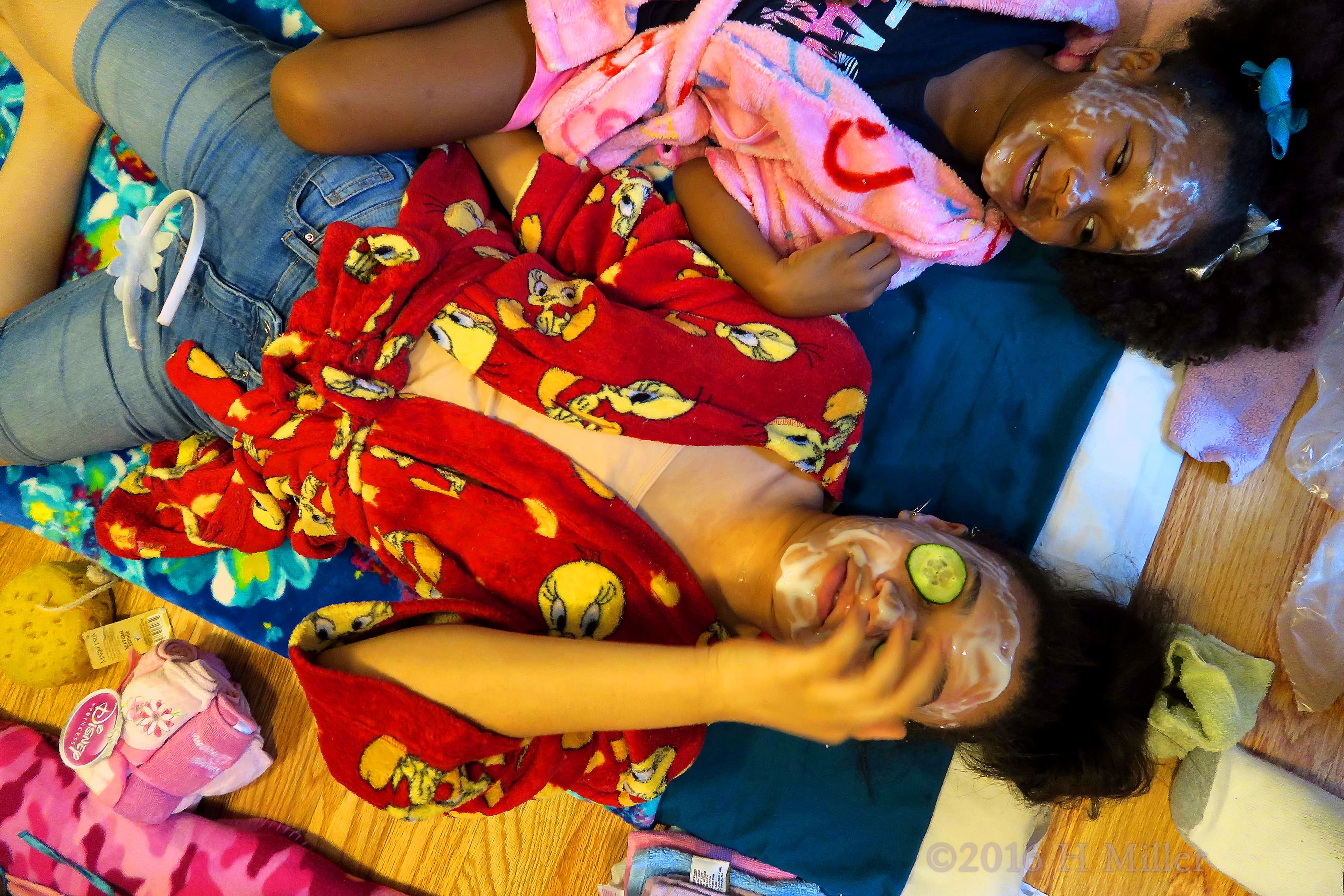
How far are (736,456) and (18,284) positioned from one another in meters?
1.23

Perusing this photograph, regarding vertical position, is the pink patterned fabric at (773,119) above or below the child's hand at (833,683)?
above

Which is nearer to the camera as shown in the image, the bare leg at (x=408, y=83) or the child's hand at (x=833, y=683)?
the child's hand at (x=833, y=683)

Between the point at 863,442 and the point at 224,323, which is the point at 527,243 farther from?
the point at 863,442

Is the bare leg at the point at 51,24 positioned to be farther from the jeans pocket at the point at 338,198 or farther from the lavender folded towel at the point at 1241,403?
the lavender folded towel at the point at 1241,403

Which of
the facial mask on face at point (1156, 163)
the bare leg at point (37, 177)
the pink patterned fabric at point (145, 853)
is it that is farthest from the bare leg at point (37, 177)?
the facial mask on face at point (1156, 163)

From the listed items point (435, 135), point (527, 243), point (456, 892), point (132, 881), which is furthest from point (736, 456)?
Result: point (132, 881)

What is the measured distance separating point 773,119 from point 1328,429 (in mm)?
907

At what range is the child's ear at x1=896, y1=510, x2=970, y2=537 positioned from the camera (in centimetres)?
103

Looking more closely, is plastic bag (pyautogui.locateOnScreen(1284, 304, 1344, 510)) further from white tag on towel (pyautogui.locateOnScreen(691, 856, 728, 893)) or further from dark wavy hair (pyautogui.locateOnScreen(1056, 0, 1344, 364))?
white tag on towel (pyautogui.locateOnScreen(691, 856, 728, 893))

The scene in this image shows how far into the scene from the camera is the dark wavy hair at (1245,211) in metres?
0.97

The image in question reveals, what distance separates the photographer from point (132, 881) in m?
1.28

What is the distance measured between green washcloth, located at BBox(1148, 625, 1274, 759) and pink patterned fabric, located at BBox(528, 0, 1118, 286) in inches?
24.6

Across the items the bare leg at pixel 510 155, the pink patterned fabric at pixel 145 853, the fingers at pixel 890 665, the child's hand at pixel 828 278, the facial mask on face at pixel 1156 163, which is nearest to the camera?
the fingers at pixel 890 665

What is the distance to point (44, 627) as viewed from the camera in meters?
1.33
